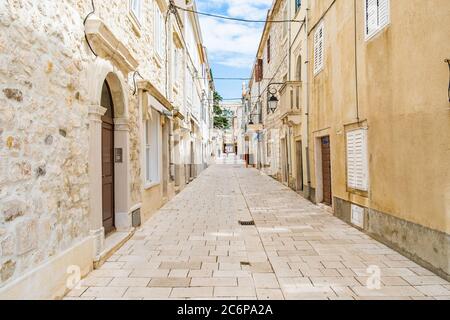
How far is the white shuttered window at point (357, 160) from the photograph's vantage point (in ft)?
20.8

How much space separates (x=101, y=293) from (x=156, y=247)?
190 centimetres

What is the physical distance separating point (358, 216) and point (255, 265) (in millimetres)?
2983

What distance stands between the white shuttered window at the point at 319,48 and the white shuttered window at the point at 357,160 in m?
2.94

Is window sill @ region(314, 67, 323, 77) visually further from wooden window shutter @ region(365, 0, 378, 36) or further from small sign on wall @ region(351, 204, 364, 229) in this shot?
small sign on wall @ region(351, 204, 364, 229)

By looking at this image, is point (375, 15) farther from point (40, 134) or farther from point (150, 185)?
point (150, 185)

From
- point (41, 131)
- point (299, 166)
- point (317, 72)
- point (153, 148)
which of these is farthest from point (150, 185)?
point (299, 166)

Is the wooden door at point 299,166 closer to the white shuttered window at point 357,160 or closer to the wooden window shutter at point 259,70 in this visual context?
the white shuttered window at point 357,160

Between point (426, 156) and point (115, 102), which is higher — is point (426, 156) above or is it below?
below

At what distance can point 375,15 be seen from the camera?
19.2ft

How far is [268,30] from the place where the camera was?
1955 cm

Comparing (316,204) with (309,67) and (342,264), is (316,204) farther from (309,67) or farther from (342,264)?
(342,264)

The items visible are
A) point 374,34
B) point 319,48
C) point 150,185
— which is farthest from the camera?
point 319,48

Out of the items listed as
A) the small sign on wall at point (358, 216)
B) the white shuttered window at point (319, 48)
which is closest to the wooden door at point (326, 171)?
the white shuttered window at point (319, 48)

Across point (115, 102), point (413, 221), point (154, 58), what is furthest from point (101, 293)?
point (154, 58)
